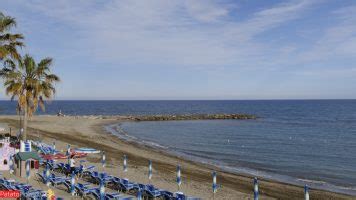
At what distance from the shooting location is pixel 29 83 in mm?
27062

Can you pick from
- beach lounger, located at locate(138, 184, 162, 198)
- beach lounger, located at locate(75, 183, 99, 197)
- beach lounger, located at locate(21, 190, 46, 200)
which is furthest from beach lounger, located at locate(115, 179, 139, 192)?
beach lounger, located at locate(21, 190, 46, 200)

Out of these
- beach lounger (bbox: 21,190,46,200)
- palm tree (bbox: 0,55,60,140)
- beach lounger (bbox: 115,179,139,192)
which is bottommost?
beach lounger (bbox: 115,179,139,192)

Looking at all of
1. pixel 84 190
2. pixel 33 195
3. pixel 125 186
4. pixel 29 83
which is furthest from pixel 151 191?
pixel 29 83

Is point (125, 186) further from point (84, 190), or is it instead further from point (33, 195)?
point (33, 195)

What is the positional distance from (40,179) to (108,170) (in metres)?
5.74

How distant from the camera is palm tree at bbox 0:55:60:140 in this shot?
2706 cm

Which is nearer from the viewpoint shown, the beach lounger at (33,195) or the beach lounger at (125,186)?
the beach lounger at (33,195)

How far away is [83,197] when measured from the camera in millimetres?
17812

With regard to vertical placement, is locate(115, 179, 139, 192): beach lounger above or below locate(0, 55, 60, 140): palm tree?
below

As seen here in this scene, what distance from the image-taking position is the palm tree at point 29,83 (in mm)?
27062

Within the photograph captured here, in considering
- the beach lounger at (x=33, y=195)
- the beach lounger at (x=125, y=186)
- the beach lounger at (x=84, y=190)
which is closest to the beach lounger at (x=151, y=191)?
the beach lounger at (x=125, y=186)

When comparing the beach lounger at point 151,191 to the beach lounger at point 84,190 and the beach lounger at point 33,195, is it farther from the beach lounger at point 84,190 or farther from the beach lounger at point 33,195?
the beach lounger at point 33,195

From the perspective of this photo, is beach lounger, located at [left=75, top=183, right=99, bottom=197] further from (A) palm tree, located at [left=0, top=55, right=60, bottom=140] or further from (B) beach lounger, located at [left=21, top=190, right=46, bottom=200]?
(A) palm tree, located at [left=0, top=55, right=60, bottom=140]

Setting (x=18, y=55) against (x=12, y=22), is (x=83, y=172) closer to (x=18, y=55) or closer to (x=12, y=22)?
(x=18, y=55)
